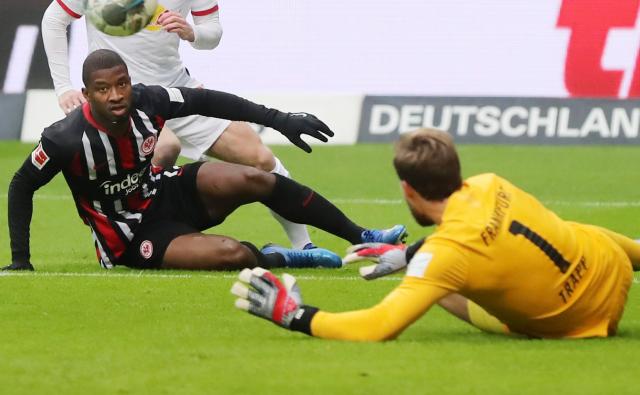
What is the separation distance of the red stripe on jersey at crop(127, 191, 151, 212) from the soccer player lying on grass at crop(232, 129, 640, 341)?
2725 mm

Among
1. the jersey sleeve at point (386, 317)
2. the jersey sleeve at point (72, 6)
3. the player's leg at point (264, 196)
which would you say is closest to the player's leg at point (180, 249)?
the player's leg at point (264, 196)

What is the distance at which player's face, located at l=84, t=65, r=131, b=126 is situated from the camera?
27.5ft

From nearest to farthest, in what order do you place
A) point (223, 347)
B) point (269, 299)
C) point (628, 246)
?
point (269, 299) < point (223, 347) < point (628, 246)

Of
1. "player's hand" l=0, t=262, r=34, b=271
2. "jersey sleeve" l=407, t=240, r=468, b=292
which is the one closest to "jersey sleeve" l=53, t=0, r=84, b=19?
"player's hand" l=0, t=262, r=34, b=271

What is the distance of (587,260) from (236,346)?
1.42 metres

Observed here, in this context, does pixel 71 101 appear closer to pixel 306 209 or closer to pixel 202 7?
pixel 202 7

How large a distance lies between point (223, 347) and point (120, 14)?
3.73 metres

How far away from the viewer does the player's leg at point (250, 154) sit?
31.8 ft

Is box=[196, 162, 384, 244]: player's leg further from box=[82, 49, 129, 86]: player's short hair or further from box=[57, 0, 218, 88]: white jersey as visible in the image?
box=[57, 0, 218, 88]: white jersey

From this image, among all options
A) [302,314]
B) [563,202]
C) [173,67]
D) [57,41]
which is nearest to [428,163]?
[302,314]

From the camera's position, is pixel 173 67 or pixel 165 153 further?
pixel 173 67

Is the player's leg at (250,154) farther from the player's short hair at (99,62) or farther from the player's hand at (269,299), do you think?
the player's hand at (269,299)

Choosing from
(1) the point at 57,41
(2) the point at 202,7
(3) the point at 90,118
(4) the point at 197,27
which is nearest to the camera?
(3) the point at 90,118

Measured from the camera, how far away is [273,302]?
6238 millimetres
